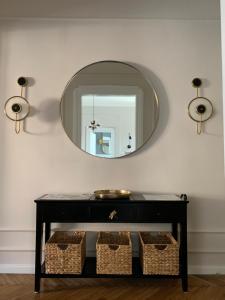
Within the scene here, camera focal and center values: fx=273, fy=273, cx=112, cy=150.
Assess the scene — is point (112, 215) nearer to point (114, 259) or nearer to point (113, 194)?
point (113, 194)

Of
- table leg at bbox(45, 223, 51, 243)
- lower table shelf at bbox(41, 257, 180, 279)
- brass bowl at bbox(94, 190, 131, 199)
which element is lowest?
lower table shelf at bbox(41, 257, 180, 279)

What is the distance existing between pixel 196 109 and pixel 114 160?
0.91 m

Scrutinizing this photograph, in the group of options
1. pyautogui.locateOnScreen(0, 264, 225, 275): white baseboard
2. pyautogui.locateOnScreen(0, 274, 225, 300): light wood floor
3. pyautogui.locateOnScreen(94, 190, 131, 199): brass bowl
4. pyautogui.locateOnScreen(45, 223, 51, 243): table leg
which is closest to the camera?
pyautogui.locateOnScreen(0, 274, 225, 300): light wood floor

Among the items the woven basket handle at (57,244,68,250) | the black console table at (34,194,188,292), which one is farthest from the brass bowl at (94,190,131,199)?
the woven basket handle at (57,244,68,250)

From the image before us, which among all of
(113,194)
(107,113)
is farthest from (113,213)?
(107,113)

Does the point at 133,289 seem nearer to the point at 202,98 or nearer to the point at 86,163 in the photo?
the point at 86,163

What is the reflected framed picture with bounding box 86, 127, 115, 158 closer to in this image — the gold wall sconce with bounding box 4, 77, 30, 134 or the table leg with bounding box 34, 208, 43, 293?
Answer: the gold wall sconce with bounding box 4, 77, 30, 134

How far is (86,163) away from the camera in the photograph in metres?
2.55

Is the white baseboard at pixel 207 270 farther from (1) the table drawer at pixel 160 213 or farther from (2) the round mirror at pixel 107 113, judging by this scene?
(2) the round mirror at pixel 107 113

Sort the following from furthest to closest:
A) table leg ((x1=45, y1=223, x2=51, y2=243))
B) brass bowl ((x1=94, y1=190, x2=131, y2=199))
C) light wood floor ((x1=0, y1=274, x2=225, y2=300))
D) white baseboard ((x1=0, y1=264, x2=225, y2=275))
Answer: white baseboard ((x1=0, y1=264, x2=225, y2=275)) < table leg ((x1=45, y1=223, x2=51, y2=243)) < brass bowl ((x1=94, y1=190, x2=131, y2=199)) < light wood floor ((x1=0, y1=274, x2=225, y2=300))

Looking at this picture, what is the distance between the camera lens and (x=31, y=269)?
2.48 metres

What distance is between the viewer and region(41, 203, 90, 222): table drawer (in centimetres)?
210

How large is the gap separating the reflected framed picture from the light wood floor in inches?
43.3

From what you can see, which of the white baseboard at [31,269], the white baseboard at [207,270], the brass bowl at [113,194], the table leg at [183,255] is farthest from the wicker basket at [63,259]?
the white baseboard at [207,270]
